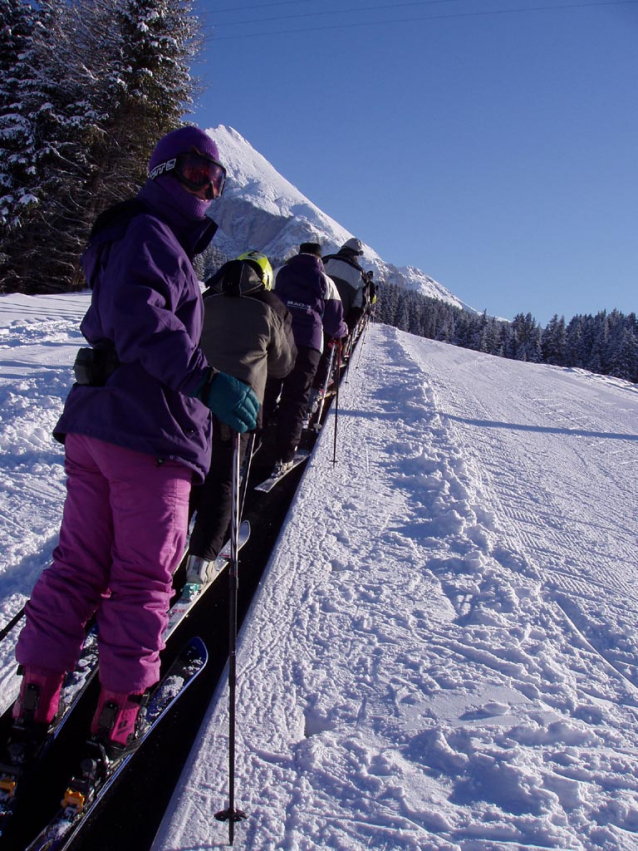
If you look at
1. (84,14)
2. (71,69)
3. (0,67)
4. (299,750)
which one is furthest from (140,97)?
(299,750)

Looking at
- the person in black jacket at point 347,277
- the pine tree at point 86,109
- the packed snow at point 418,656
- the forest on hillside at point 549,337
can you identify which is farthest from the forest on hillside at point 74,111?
the forest on hillside at point 549,337

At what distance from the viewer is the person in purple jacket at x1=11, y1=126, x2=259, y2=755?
189 centimetres

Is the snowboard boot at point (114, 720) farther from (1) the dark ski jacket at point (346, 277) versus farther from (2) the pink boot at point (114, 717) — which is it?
(1) the dark ski jacket at point (346, 277)

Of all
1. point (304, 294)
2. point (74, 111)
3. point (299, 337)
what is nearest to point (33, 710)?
point (299, 337)

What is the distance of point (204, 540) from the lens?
3.30 m

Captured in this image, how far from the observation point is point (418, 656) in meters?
2.73

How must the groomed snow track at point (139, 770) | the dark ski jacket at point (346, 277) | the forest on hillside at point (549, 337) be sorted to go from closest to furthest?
the groomed snow track at point (139, 770), the dark ski jacket at point (346, 277), the forest on hillside at point (549, 337)

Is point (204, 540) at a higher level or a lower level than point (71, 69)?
lower

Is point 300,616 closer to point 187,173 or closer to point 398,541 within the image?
point 398,541

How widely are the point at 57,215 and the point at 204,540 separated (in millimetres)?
18321

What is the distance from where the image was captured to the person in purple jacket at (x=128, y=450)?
6.19ft

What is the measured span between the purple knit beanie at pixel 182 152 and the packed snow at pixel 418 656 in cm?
203

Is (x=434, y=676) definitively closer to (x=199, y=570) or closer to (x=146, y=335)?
(x=199, y=570)

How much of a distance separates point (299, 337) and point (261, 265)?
1835 mm
